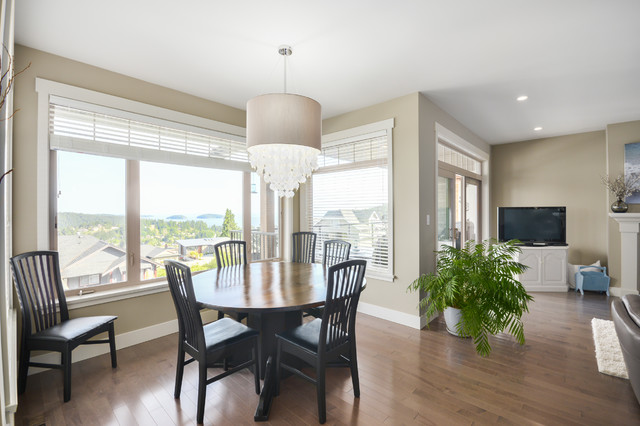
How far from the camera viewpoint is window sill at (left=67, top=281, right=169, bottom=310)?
2.76m

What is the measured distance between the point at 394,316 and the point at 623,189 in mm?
4252

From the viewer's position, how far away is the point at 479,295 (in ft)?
9.92

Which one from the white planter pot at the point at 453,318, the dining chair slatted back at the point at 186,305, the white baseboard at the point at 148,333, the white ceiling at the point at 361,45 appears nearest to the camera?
the dining chair slatted back at the point at 186,305

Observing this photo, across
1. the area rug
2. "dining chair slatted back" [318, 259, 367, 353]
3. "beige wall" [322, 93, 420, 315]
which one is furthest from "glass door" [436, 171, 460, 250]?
"dining chair slatted back" [318, 259, 367, 353]

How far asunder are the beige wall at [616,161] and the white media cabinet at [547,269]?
618mm

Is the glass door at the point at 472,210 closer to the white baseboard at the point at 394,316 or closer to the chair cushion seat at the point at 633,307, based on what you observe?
the white baseboard at the point at 394,316

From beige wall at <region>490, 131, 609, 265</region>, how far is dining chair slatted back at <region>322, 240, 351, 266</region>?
4.35 meters

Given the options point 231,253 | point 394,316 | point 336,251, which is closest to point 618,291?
point 394,316

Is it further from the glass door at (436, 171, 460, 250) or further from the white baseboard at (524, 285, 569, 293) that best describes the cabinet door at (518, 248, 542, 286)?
the glass door at (436, 171, 460, 250)

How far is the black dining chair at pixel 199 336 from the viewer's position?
193 centimetres

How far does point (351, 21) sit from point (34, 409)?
11.7 ft

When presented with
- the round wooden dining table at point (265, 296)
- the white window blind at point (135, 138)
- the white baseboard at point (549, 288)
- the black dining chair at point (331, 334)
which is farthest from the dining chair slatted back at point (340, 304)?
the white baseboard at point (549, 288)

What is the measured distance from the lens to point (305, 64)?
2.90m

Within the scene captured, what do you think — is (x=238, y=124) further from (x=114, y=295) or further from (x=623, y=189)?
(x=623, y=189)
